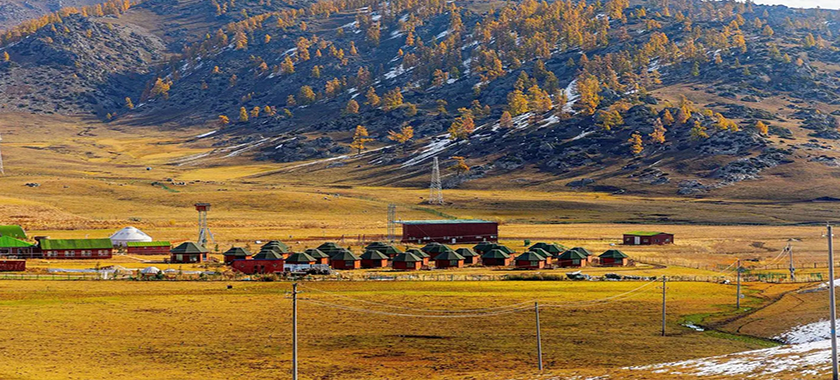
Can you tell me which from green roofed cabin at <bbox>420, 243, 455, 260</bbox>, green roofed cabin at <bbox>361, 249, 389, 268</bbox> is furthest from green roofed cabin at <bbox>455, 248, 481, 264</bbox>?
green roofed cabin at <bbox>361, 249, 389, 268</bbox>

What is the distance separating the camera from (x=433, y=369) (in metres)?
47.5

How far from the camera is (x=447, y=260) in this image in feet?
336

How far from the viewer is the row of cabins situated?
9519 centimetres

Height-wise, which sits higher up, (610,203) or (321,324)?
(610,203)

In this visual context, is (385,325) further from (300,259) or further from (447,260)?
(447,260)

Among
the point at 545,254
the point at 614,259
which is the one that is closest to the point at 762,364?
the point at 614,259

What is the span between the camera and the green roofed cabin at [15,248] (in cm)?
10194

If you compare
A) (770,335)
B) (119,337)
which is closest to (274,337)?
(119,337)

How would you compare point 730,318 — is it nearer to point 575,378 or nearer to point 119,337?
point 575,378

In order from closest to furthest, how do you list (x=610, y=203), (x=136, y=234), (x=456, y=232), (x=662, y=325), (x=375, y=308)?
(x=662, y=325) < (x=375, y=308) < (x=136, y=234) < (x=456, y=232) < (x=610, y=203)

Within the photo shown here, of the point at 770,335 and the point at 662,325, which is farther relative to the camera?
the point at 662,325

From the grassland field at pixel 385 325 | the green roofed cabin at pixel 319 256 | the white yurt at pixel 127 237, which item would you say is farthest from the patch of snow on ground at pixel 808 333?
the white yurt at pixel 127 237

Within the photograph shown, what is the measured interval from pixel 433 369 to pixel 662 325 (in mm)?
18975

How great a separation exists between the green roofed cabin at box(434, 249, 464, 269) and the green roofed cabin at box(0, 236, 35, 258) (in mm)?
46949
